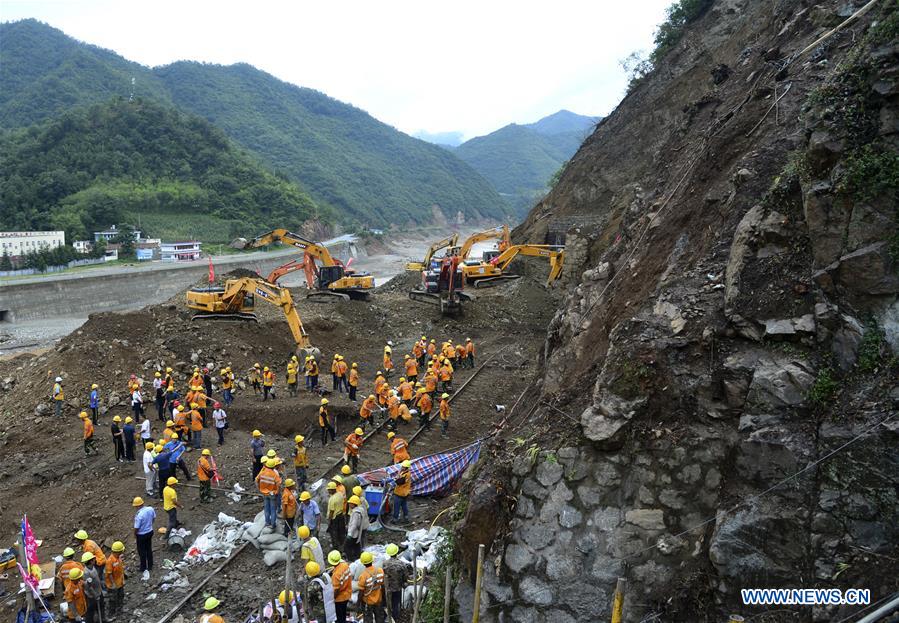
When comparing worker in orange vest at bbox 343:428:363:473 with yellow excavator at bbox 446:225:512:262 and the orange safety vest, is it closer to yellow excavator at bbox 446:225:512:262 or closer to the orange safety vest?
the orange safety vest

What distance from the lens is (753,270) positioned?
262 inches

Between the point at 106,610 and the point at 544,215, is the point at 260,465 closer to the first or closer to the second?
the point at 106,610

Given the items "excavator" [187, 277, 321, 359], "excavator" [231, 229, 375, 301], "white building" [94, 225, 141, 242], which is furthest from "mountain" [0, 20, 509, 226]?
"excavator" [187, 277, 321, 359]

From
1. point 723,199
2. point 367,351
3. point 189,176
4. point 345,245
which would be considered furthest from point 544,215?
point 189,176

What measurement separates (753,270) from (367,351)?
1804 centimetres

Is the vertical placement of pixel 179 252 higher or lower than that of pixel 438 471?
higher

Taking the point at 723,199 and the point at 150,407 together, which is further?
the point at 150,407

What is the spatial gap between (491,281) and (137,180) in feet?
188

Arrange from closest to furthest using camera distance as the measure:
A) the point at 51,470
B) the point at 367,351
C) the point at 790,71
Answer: the point at 790,71 → the point at 51,470 → the point at 367,351

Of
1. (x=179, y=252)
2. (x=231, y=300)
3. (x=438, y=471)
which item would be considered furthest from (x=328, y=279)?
(x=179, y=252)

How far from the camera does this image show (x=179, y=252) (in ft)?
188

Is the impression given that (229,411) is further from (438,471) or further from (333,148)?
(333,148)

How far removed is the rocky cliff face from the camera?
17.5ft
